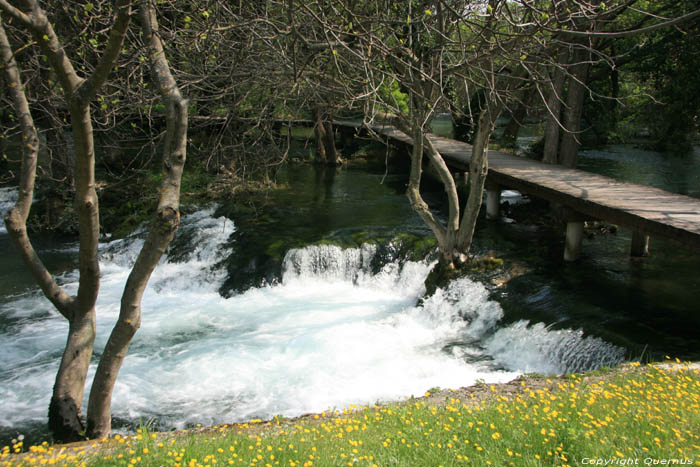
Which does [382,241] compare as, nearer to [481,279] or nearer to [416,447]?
[481,279]

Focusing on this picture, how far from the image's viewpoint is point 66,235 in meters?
15.4

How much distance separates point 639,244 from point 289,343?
6826mm

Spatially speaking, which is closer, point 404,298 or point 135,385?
point 135,385

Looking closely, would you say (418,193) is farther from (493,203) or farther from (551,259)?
(493,203)

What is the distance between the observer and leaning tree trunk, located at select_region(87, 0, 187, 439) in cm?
497

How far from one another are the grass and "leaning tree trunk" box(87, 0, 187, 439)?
3.05 feet

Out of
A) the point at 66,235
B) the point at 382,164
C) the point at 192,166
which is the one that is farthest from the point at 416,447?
the point at 382,164

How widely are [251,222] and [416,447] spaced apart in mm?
10942

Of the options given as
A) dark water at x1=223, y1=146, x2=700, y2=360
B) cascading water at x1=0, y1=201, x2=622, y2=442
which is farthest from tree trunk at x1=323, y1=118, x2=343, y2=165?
cascading water at x1=0, y1=201, x2=622, y2=442

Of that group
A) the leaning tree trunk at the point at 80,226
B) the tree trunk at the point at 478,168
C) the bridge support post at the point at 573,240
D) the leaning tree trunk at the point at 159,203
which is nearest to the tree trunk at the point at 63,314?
the leaning tree trunk at the point at 80,226

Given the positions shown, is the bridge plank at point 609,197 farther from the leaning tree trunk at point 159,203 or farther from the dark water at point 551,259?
the leaning tree trunk at point 159,203

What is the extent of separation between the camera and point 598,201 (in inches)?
381

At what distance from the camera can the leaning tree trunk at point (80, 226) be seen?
4.66 metres

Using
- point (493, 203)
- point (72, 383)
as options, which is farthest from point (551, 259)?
point (72, 383)
